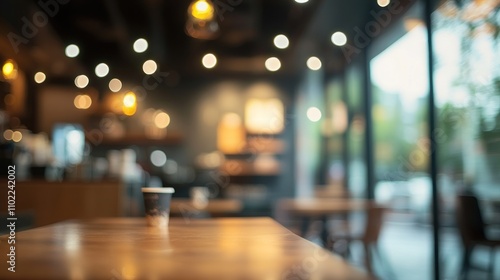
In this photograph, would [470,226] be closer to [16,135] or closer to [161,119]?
[16,135]

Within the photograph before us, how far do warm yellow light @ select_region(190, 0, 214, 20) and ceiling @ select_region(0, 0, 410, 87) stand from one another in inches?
95.7

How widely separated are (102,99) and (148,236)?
10492 millimetres

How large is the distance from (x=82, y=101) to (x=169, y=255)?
11.1 m

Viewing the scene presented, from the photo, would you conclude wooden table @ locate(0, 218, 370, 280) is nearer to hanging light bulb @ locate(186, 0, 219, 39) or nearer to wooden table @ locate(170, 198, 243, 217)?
hanging light bulb @ locate(186, 0, 219, 39)

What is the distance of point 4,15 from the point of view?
24.4 ft

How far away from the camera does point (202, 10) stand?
478 cm

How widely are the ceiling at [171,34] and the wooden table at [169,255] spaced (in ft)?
17.6

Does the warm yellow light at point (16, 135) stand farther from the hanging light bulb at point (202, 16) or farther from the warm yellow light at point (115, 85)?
the hanging light bulb at point (202, 16)

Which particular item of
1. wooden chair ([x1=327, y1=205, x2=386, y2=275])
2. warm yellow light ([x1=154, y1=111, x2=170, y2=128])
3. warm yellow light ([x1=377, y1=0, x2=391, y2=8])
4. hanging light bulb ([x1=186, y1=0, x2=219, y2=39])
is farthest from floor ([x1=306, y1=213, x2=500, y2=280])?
warm yellow light ([x1=154, y1=111, x2=170, y2=128])

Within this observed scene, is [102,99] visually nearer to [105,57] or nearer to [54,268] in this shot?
[105,57]

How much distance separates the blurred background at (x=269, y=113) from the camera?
16.6 feet

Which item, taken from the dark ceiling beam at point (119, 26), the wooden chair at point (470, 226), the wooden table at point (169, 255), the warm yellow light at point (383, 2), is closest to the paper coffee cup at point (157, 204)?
the wooden table at point (169, 255)

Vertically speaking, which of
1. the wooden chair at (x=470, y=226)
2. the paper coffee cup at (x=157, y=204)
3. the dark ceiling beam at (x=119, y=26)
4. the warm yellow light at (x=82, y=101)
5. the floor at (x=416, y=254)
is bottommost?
the floor at (x=416, y=254)

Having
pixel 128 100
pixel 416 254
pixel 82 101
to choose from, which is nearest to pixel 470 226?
pixel 416 254
